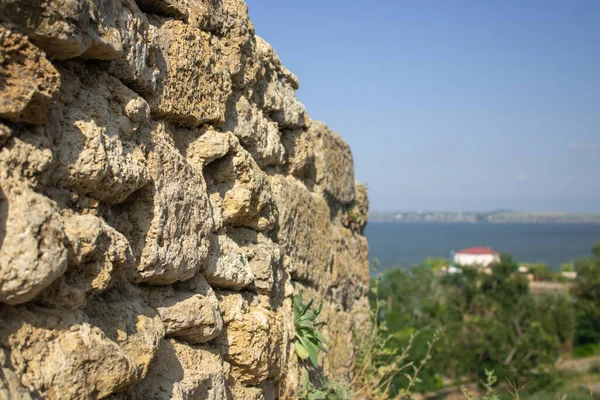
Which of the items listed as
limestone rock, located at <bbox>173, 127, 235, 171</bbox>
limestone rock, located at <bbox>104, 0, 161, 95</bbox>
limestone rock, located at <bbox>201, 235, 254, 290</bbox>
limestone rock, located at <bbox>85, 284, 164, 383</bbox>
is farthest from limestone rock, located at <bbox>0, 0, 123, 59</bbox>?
limestone rock, located at <bbox>201, 235, 254, 290</bbox>

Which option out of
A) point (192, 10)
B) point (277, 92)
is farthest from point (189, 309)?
point (277, 92)

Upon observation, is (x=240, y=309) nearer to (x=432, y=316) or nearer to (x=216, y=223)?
(x=216, y=223)

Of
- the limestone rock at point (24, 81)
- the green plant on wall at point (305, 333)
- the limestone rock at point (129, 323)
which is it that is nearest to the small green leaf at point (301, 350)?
the green plant on wall at point (305, 333)

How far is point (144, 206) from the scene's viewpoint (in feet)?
7.52

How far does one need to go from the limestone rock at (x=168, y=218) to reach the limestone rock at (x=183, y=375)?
319mm

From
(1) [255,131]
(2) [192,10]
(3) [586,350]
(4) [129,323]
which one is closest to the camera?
(4) [129,323]

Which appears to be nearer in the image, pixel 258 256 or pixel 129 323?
pixel 129 323

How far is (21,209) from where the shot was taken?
5.26ft

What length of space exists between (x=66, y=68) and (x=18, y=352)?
997 mm

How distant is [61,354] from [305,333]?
2.18 m

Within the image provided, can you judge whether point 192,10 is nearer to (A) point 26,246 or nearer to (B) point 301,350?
(A) point 26,246

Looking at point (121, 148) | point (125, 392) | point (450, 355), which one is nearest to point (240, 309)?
point (125, 392)

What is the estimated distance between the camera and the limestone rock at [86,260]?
1.78 m

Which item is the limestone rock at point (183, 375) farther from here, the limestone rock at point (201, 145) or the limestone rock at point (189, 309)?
the limestone rock at point (201, 145)
